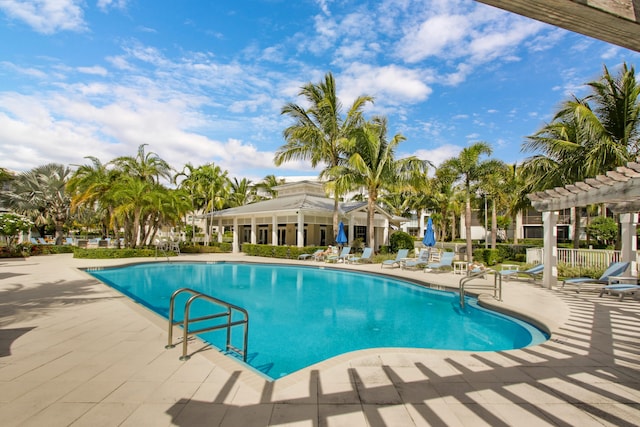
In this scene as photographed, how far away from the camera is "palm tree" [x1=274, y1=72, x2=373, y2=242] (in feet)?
64.4

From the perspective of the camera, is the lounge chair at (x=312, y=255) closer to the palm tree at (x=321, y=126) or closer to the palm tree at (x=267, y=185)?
the palm tree at (x=321, y=126)

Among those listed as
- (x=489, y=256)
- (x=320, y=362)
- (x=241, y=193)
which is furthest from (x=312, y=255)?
(x=241, y=193)

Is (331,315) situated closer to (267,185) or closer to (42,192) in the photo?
(42,192)

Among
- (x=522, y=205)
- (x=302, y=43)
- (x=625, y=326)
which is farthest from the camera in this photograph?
(x=522, y=205)

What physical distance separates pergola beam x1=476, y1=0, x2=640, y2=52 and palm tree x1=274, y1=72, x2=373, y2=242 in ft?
57.3

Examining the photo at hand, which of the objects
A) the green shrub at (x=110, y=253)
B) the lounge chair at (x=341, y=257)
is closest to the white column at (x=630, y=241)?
the lounge chair at (x=341, y=257)

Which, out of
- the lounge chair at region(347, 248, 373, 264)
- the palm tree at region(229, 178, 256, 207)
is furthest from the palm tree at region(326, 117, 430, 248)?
the palm tree at region(229, 178, 256, 207)

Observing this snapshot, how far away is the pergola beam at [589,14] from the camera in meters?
1.67

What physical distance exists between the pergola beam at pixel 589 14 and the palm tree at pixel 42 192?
36744 mm

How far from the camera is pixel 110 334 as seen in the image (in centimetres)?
541

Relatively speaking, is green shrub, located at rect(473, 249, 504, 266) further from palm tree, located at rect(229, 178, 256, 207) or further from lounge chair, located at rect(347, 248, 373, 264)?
palm tree, located at rect(229, 178, 256, 207)

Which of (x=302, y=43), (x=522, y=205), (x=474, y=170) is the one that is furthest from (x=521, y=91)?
(x=302, y=43)

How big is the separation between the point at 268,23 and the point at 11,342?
451 inches

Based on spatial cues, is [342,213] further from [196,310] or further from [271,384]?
[271,384]
